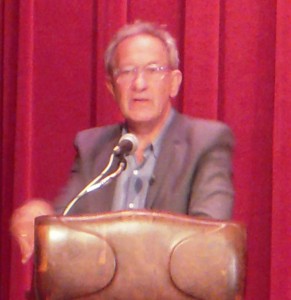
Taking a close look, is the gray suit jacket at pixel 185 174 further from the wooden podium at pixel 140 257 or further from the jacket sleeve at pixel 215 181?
Answer: the wooden podium at pixel 140 257

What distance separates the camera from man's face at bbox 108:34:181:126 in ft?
5.16

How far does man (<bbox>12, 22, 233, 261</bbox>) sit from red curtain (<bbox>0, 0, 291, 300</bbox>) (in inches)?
16.0

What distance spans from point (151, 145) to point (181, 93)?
1.80ft

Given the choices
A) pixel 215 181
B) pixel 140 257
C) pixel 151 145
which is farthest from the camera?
pixel 151 145

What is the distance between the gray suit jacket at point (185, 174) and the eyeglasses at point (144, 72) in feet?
0.31

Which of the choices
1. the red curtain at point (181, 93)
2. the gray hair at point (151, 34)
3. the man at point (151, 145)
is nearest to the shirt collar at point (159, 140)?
the man at point (151, 145)

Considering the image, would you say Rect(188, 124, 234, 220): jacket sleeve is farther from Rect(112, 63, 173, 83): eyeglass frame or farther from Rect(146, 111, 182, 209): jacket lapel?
Rect(112, 63, 173, 83): eyeglass frame

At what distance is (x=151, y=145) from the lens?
156 centimetres

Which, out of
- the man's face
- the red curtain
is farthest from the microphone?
the red curtain

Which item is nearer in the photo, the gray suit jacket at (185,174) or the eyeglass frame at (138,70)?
the gray suit jacket at (185,174)

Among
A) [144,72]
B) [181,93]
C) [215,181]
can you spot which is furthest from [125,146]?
[181,93]

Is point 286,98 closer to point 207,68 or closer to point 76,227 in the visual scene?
point 207,68

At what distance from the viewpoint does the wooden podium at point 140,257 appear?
1034 millimetres

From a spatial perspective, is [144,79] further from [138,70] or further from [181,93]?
[181,93]
